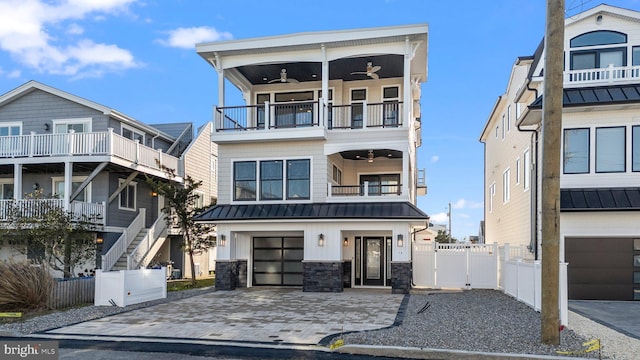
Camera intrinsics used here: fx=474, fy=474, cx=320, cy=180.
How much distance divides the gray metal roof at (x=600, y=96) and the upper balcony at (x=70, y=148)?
1662 cm

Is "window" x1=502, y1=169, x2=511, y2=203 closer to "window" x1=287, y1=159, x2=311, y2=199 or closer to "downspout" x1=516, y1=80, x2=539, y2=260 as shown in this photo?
"downspout" x1=516, y1=80, x2=539, y2=260

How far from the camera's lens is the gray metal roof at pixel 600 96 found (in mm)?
14289

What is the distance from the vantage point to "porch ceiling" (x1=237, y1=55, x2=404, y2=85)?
18.5 m

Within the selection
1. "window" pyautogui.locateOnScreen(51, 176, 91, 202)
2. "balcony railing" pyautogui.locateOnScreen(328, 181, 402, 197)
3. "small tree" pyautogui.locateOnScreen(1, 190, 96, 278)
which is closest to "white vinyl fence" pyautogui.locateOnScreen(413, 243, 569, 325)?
"balcony railing" pyautogui.locateOnScreen(328, 181, 402, 197)

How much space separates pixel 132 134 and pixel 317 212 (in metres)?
12.2

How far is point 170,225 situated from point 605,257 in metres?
18.8

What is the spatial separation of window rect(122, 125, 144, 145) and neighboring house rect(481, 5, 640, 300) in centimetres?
1800

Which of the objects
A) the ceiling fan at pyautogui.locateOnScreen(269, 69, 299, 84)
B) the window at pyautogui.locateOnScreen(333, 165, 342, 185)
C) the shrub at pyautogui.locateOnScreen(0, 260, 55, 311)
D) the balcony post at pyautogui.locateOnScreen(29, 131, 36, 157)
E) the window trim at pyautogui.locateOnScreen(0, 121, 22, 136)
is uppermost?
the ceiling fan at pyautogui.locateOnScreen(269, 69, 299, 84)

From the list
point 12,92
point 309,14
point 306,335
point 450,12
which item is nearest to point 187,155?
point 12,92

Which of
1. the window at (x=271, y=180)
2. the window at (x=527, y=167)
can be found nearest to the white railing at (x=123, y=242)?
the window at (x=271, y=180)

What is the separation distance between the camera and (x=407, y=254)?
16.6m

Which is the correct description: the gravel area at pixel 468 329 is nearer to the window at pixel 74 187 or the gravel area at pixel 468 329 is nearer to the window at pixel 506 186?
the window at pixel 506 186

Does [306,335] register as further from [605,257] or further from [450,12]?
[450,12]

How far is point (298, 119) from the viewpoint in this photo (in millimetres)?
19234
